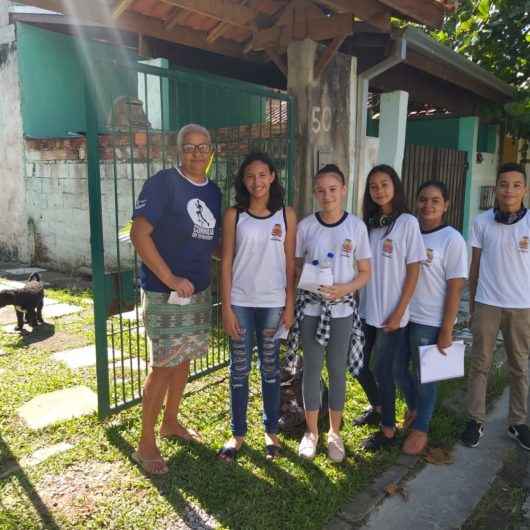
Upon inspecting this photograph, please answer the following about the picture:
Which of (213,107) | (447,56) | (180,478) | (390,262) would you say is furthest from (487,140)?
(180,478)

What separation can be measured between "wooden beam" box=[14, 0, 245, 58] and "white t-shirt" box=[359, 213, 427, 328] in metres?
2.39

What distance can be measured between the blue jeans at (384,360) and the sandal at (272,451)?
69 centimetres

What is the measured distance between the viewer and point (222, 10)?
3678 millimetres

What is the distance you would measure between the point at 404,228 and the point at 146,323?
149 cm

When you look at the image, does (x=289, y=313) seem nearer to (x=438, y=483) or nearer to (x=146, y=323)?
(x=146, y=323)

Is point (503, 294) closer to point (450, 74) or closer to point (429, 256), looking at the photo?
point (429, 256)

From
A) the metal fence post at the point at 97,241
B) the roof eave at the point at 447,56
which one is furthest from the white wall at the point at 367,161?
the metal fence post at the point at 97,241

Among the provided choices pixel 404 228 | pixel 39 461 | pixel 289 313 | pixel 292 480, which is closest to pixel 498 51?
pixel 404 228

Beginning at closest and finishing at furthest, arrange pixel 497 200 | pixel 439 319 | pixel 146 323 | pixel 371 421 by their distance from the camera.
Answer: pixel 146 323 < pixel 439 319 < pixel 497 200 < pixel 371 421

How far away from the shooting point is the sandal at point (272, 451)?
2884mm

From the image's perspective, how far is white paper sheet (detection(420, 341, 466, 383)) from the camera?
2777mm

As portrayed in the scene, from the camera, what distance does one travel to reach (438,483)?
2734 millimetres

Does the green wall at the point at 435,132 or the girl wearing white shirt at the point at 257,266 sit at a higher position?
the green wall at the point at 435,132

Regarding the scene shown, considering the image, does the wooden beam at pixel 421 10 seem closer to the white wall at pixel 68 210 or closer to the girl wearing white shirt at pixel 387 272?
the girl wearing white shirt at pixel 387 272
